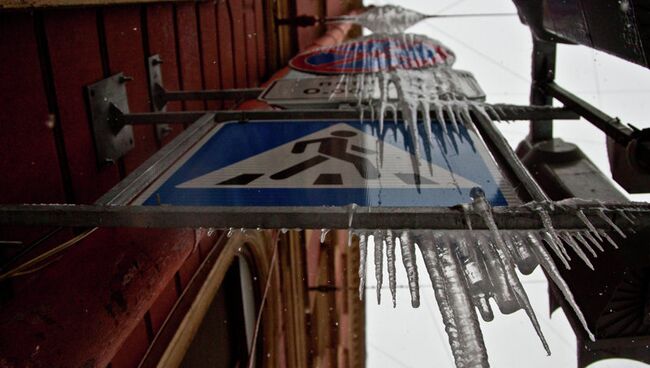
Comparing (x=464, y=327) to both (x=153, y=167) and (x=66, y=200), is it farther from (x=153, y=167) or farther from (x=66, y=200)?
(x=66, y=200)

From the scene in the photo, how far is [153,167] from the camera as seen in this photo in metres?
1.19

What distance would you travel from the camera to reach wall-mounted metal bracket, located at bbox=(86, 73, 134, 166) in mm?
1469

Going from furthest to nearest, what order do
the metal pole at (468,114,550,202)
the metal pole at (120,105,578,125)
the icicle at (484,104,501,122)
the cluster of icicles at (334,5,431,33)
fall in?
the cluster of icicles at (334,5,431,33) → the icicle at (484,104,501,122) → the metal pole at (120,105,578,125) → the metal pole at (468,114,550,202)

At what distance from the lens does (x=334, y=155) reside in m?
1.26

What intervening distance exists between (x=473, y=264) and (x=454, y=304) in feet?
0.27

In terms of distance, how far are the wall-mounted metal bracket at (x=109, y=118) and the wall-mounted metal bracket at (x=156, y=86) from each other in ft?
0.70

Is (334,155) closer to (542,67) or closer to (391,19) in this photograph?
(542,67)

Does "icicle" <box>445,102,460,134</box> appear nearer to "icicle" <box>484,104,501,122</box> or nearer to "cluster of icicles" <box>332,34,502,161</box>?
"cluster of icicles" <box>332,34,502,161</box>

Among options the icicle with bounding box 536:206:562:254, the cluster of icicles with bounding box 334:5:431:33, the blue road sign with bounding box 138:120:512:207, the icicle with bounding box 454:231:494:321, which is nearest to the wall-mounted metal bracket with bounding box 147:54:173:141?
the blue road sign with bounding box 138:120:512:207

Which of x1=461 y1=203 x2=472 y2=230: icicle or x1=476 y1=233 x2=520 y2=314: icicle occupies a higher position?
x1=461 y1=203 x2=472 y2=230: icicle

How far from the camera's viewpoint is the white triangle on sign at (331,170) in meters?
1.11

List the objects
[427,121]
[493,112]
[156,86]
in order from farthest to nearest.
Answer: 1. [156,86]
2. [493,112]
3. [427,121]

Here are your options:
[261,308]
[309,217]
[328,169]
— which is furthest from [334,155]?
[261,308]

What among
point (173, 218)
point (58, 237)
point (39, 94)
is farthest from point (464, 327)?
point (39, 94)
